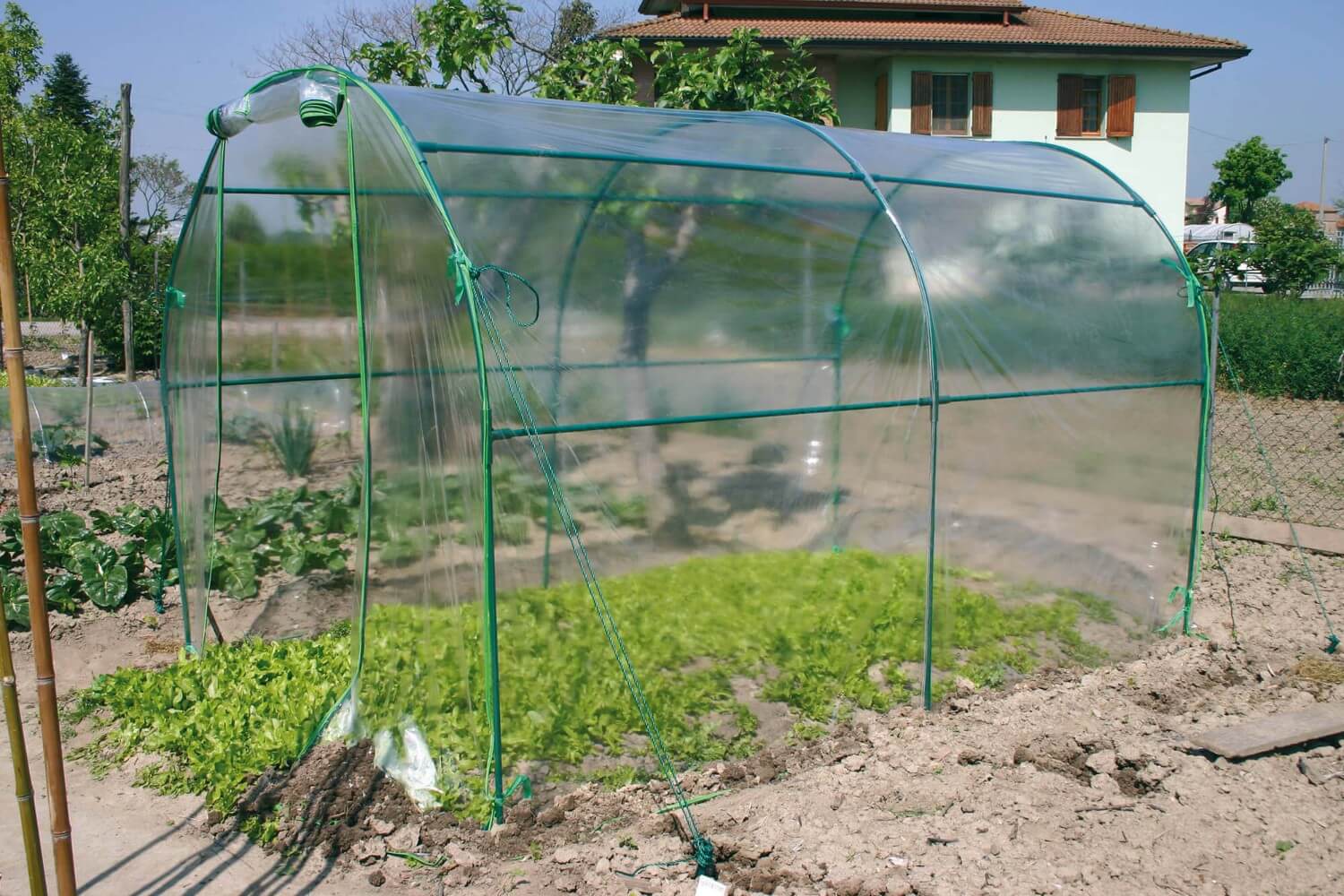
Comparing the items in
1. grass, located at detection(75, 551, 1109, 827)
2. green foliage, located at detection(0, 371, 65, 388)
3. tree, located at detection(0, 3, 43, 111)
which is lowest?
grass, located at detection(75, 551, 1109, 827)

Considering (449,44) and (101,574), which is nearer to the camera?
(101,574)

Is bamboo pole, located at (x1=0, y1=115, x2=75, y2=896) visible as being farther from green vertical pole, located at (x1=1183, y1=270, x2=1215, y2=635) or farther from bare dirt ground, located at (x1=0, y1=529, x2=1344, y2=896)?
green vertical pole, located at (x1=1183, y1=270, x2=1215, y2=635)

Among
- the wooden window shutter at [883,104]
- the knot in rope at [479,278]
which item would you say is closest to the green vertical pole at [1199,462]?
the knot in rope at [479,278]

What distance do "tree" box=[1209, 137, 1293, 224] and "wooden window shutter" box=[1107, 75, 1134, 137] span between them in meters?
22.1

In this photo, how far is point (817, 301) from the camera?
575cm

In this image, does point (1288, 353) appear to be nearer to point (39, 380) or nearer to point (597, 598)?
point (597, 598)

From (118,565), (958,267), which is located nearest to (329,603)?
(118,565)

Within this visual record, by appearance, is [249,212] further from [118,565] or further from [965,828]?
[965,828]

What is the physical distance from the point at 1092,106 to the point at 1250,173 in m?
22.9

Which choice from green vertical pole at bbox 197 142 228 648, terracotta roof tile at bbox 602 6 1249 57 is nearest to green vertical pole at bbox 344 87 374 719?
green vertical pole at bbox 197 142 228 648

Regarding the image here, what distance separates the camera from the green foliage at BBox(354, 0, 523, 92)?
29.5 feet

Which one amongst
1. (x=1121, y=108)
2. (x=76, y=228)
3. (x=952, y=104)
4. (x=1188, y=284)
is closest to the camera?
(x=1188, y=284)

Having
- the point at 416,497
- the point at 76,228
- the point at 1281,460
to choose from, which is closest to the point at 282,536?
the point at 416,497

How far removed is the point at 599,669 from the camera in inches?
185
